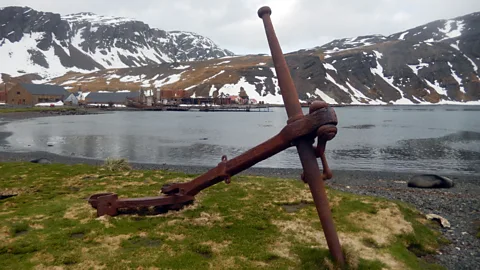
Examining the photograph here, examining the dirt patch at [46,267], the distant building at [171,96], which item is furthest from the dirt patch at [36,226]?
the distant building at [171,96]

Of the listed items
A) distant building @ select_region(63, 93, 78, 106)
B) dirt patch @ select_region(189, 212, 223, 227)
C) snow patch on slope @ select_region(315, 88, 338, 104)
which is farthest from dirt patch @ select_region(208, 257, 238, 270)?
snow patch on slope @ select_region(315, 88, 338, 104)

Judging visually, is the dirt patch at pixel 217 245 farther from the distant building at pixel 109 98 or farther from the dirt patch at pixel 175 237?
the distant building at pixel 109 98

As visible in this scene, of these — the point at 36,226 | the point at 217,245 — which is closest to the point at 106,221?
the point at 36,226

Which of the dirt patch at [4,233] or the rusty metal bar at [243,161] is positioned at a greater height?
the rusty metal bar at [243,161]

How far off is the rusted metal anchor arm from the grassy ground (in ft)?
3.99

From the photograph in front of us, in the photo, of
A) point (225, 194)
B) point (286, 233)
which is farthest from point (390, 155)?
point (286, 233)

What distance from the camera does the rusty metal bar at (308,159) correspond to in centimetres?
659

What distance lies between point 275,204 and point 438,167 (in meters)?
23.7

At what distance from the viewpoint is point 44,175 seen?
15.3 meters

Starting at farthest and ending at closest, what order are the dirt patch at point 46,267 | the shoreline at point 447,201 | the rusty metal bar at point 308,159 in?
the shoreline at point 447,201, the rusty metal bar at point 308,159, the dirt patch at point 46,267

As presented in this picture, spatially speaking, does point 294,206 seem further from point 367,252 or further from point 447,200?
point 447,200

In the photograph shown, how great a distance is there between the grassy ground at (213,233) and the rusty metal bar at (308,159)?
20.0 inches

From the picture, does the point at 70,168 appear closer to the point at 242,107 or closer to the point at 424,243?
the point at 424,243

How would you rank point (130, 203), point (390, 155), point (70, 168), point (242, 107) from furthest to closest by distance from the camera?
point (242, 107), point (390, 155), point (70, 168), point (130, 203)
